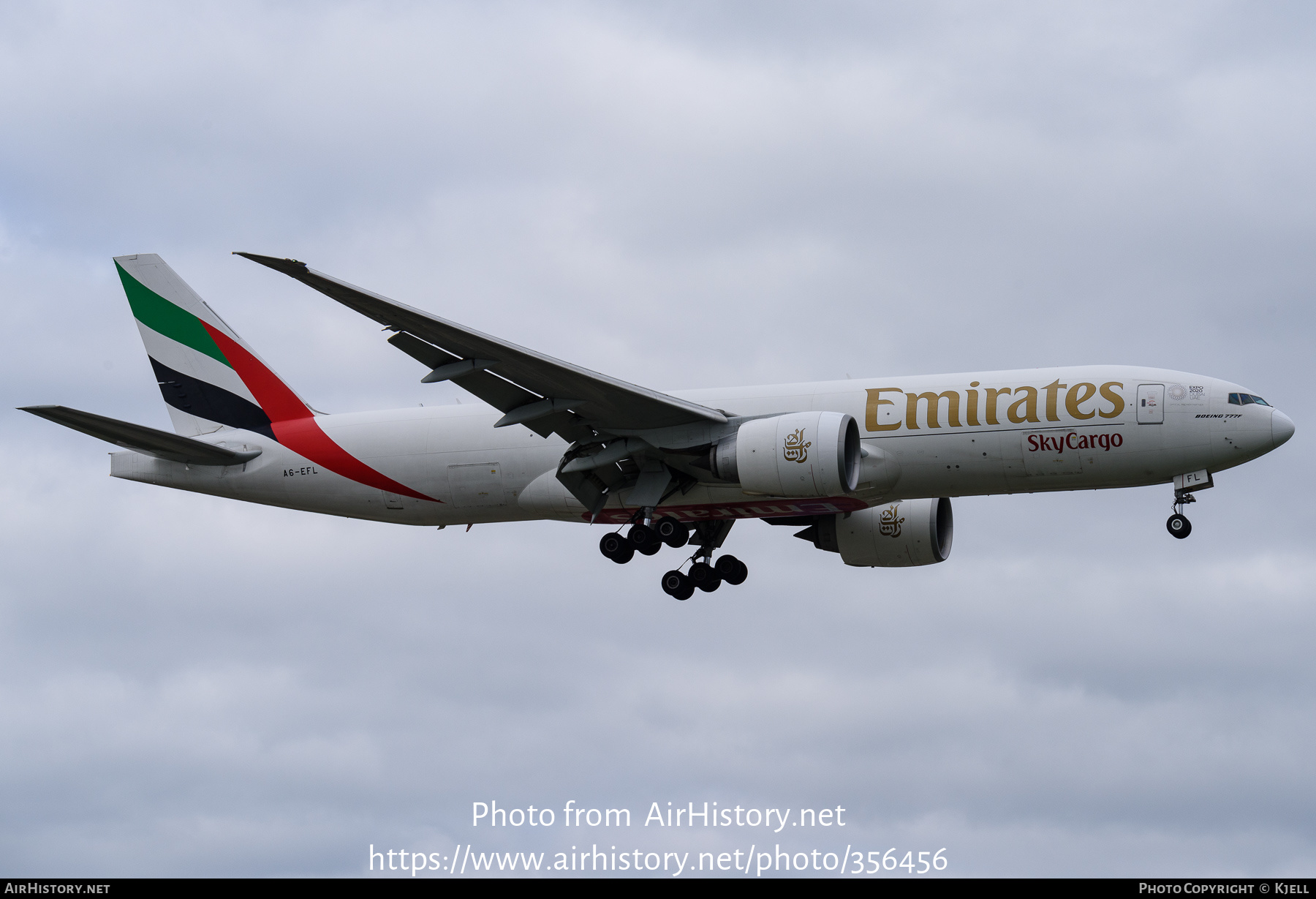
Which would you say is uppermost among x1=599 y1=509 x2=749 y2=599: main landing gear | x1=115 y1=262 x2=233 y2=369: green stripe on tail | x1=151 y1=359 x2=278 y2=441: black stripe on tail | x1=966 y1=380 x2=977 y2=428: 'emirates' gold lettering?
x1=115 y1=262 x2=233 y2=369: green stripe on tail

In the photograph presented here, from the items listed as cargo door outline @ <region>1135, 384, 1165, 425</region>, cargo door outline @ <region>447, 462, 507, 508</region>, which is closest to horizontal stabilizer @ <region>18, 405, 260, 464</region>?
cargo door outline @ <region>447, 462, 507, 508</region>

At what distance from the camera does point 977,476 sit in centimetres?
2956

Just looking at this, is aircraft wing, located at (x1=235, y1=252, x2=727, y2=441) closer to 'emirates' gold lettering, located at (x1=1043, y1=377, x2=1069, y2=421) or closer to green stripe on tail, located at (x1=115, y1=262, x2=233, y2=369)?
'emirates' gold lettering, located at (x1=1043, y1=377, x2=1069, y2=421)

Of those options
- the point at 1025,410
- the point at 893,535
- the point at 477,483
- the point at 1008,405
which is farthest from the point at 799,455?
the point at 477,483

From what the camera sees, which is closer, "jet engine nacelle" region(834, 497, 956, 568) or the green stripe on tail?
"jet engine nacelle" region(834, 497, 956, 568)

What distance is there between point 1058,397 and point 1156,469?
2392 mm

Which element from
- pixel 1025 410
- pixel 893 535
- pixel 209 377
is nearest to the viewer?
pixel 1025 410

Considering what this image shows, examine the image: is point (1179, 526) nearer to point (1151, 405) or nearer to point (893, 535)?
point (1151, 405)

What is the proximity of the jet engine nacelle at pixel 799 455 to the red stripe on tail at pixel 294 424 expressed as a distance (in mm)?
8177

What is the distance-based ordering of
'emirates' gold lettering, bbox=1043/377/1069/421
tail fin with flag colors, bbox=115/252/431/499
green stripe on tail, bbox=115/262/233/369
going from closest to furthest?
1. 'emirates' gold lettering, bbox=1043/377/1069/421
2. tail fin with flag colors, bbox=115/252/431/499
3. green stripe on tail, bbox=115/262/233/369

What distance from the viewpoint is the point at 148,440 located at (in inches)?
1298

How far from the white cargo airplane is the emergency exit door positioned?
1.4 inches

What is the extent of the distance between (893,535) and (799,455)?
7791 mm

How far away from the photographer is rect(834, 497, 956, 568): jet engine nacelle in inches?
1382
